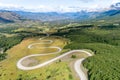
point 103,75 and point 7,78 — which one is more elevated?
point 103,75

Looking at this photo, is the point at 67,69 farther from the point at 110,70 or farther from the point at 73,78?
the point at 110,70

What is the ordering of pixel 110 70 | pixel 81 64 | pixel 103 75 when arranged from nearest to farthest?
pixel 103 75
pixel 110 70
pixel 81 64

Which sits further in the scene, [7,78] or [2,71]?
[2,71]

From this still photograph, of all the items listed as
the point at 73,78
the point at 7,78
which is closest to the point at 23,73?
the point at 7,78

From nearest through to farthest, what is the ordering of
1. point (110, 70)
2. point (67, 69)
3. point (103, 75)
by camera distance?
point (103, 75), point (110, 70), point (67, 69)

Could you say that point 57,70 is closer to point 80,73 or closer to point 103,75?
point 80,73

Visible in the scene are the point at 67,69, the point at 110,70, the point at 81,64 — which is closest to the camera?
the point at 110,70

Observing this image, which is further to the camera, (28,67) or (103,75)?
(28,67)

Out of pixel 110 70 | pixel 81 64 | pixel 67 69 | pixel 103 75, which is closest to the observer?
pixel 103 75

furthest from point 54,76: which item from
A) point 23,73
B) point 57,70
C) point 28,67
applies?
point 28,67
